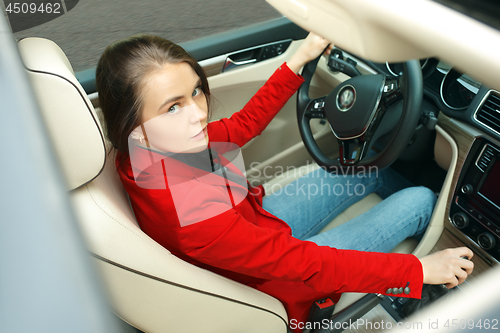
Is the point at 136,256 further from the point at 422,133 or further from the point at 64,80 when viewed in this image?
the point at 422,133

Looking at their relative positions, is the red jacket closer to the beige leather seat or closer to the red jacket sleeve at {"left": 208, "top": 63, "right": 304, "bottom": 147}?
the beige leather seat

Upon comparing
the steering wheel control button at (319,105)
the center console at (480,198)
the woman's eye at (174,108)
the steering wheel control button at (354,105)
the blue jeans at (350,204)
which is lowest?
the blue jeans at (350,204)

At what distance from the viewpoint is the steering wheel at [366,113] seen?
918mm

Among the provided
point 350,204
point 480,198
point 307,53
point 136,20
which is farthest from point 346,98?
point 136,20

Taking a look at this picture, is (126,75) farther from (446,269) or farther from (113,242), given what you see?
(446,269)

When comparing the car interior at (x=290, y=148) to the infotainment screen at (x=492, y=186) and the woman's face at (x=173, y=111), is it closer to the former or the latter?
the infotainment screen at (x=492, y=186)

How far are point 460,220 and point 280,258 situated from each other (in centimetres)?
67

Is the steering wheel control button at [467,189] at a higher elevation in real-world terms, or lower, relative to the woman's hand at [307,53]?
lower

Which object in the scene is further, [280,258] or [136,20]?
[136,20]

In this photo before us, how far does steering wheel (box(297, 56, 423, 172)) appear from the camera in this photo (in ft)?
3.01

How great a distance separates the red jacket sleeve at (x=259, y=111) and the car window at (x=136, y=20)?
18.5 inches

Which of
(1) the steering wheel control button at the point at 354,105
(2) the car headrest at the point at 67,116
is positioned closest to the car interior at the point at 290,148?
(2) the car headrest at the point at 67,116

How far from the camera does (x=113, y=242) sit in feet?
1.98

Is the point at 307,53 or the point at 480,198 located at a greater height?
the point at 307,53
